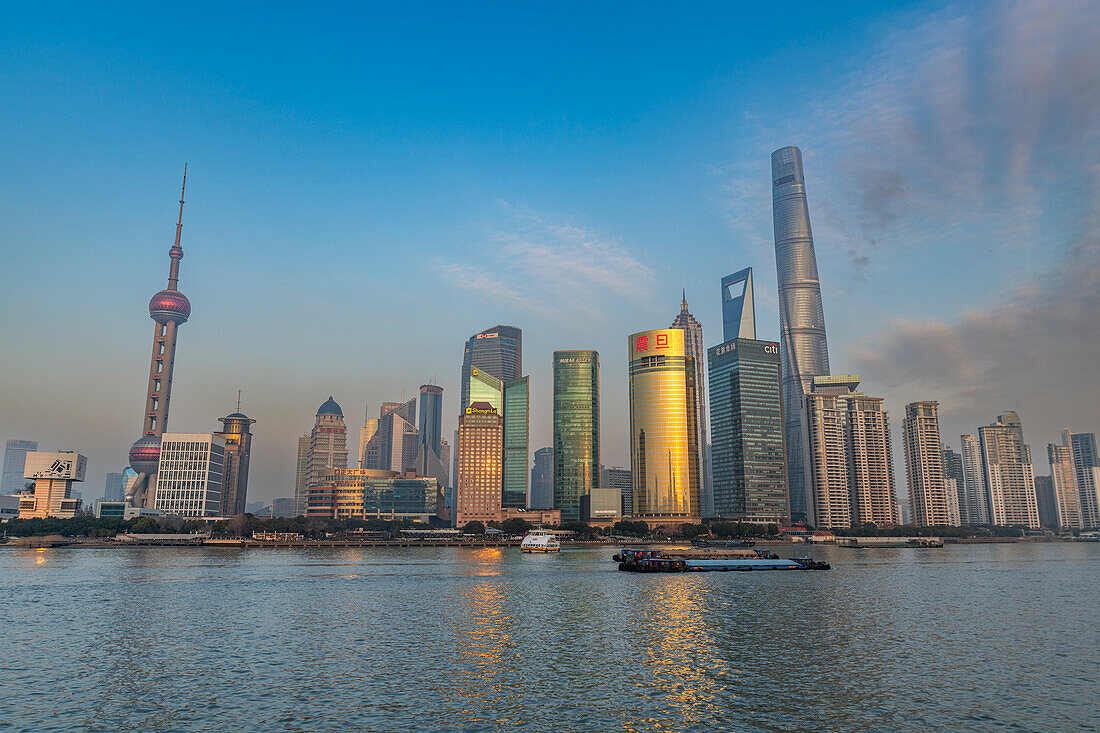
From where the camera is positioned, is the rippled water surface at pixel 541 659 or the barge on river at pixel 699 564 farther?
the barge on river at pixel 699 564

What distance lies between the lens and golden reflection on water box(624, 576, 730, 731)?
49.0 meters

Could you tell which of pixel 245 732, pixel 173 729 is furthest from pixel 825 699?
pixel 173 729

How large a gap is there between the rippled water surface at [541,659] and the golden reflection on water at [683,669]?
0.92 feet

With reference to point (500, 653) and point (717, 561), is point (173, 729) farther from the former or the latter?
point (717, 561)

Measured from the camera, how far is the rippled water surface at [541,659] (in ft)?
161

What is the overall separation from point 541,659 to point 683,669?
1279cm

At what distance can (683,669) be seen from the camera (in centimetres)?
6312

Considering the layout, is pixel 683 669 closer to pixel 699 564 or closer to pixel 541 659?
Result: pixel 541 659

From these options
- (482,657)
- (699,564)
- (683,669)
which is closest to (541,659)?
(482,657)

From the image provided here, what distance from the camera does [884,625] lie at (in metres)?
87.9

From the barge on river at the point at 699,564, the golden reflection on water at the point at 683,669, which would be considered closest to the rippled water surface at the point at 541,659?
the golden reflection on water at the point at 683,669

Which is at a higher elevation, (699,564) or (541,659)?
(699,564)

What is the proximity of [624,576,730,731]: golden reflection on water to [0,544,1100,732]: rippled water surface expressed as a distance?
279mm

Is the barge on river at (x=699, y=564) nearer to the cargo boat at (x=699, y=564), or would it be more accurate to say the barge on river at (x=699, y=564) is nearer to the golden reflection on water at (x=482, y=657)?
the cargo boat at (x=699, y=564)
